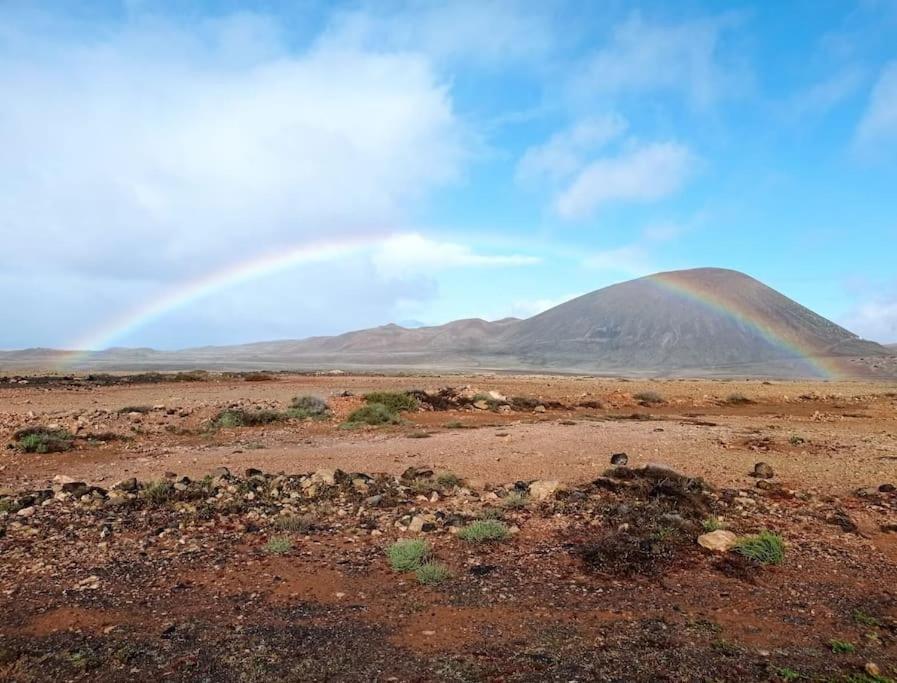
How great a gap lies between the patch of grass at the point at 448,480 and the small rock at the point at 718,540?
4.87m

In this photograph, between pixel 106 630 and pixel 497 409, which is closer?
pixel 106 630

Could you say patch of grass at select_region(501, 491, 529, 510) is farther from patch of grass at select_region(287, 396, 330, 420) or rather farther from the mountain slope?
the mountain slope

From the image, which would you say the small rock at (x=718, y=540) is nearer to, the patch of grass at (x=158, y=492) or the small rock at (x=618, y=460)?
the small rock at (x=618, y=460)

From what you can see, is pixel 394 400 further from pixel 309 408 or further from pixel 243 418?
pixel 243 418

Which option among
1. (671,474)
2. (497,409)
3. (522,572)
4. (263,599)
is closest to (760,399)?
(497,409)

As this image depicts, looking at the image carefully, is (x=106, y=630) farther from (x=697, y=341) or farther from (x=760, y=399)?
(x=697, y=341)

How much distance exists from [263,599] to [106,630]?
153 cm

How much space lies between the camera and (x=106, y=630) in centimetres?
602

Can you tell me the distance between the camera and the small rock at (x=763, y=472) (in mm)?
12382

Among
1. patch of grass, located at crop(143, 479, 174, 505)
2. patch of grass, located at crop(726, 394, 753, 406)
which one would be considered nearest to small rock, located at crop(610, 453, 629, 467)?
patch of grass, located at crop(143, 479, 174, 505)

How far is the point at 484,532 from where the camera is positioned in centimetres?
870

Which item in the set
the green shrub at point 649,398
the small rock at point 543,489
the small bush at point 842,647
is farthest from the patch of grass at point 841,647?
the green shrub at point 649,398

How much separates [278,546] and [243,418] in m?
15.1

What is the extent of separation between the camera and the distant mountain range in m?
124
